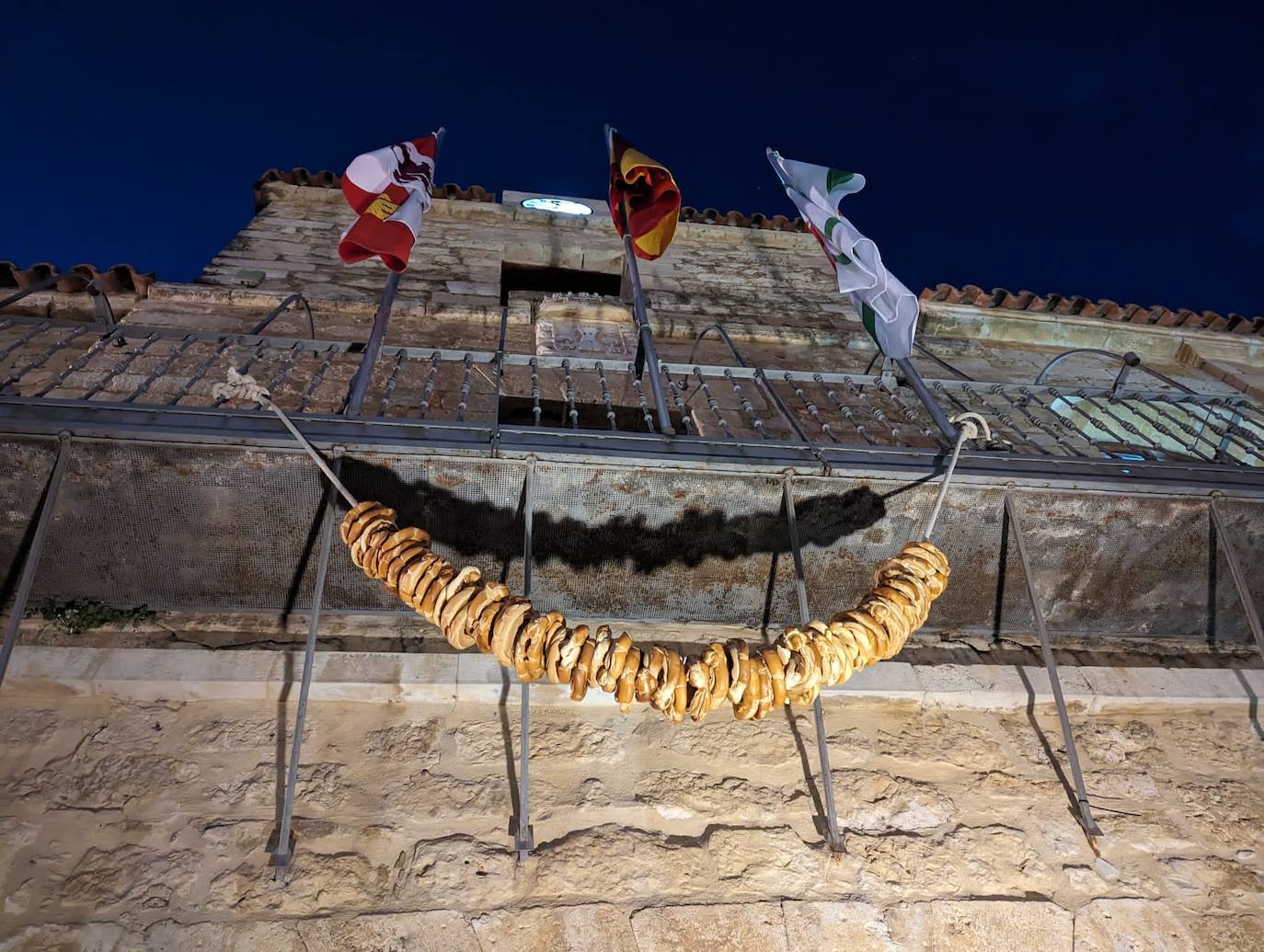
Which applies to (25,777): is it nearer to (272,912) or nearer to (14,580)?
(14,580)

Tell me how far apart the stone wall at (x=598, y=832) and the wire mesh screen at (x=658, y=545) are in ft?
2.04

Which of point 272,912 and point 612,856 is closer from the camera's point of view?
point 272,912

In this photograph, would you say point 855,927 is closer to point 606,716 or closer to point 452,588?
point 606,716

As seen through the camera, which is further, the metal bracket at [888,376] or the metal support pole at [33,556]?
the metal bracket at [888,376]

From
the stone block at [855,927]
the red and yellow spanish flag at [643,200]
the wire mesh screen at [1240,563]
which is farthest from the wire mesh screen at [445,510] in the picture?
the wire mesh screen at [1240,563]

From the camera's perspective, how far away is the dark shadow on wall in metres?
3.06

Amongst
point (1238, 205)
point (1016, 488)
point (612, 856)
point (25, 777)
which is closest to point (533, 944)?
point (612, 856)

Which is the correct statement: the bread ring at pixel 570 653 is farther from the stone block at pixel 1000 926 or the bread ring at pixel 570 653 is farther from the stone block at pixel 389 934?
the stone block at pixel 1000 926

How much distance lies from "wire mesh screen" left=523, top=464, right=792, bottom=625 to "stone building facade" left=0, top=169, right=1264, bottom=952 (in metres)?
0.02

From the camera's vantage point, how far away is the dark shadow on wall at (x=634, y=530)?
3.06 m

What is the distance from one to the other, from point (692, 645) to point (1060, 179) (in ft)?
201

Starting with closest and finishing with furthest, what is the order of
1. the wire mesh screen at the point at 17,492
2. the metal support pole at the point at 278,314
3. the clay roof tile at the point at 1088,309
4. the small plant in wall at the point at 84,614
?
the wire mesh screen at the point at 17,492, the small plant in wall at the point at 84,614, the metal support pole at the point at 278,314, the clay roof tile at the point at 1088,309

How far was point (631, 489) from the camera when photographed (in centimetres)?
303

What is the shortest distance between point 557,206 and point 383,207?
19.2ft
